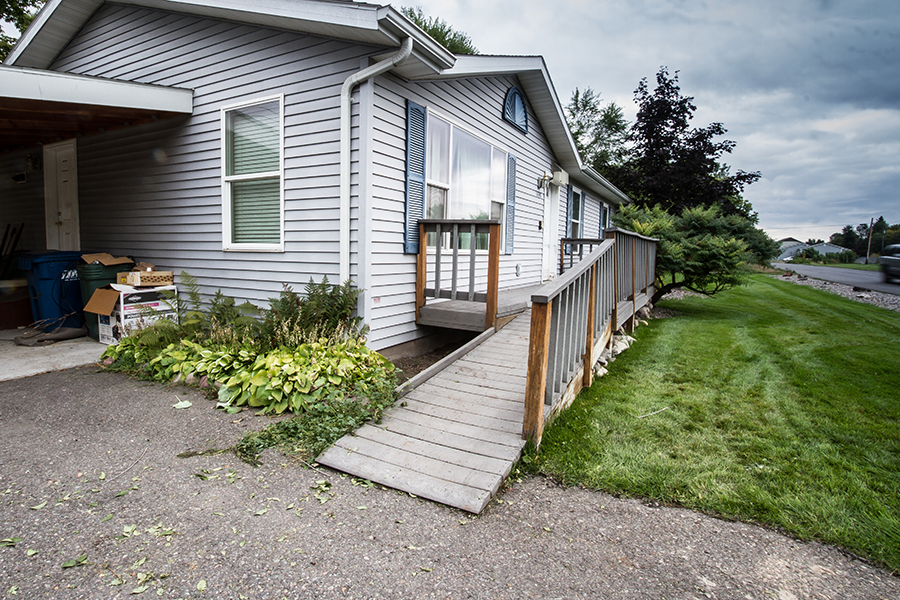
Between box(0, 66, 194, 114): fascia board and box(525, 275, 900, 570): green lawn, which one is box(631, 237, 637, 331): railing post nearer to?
box(525, 275, 900, 570): green lawn

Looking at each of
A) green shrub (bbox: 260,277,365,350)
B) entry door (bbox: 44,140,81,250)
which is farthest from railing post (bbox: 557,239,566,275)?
entry door (bbox: 44,140,81,250)

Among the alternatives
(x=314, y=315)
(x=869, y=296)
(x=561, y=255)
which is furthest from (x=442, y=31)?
(x=314, y=315)

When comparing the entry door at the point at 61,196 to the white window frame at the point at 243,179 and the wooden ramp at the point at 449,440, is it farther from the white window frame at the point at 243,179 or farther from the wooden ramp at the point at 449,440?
→ the wooden ramp at the point at 449,440

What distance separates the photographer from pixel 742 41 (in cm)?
1063

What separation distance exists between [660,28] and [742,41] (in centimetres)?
455

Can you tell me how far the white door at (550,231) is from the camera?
9.37 meters

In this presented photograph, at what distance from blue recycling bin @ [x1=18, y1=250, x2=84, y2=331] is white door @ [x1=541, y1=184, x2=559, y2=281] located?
7556mm

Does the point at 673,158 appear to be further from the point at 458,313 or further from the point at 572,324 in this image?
the point at 572,324

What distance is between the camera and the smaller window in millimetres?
6980

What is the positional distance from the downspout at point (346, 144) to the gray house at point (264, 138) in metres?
0.02

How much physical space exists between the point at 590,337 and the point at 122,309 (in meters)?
4.93

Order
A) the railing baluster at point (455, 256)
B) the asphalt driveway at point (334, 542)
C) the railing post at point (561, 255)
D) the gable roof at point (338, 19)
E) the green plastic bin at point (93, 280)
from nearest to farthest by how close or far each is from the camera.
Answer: the asphalt driveway at point (334, 542), the gable roof at point (338, 19), the railing baluster at point (455, 256), the green plastic bin at point (93, 280), the railing post at point (561, 255)

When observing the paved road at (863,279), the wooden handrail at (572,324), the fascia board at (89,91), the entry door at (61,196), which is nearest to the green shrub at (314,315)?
the wooden handrail at (572,324)

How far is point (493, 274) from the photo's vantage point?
15.3 feet
